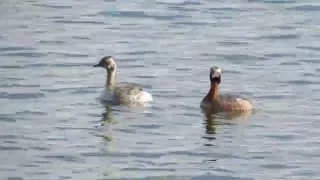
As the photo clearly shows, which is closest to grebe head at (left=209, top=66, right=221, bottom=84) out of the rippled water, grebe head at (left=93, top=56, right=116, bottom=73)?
the rippled water

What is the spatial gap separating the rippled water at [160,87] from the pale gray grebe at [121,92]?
20cm

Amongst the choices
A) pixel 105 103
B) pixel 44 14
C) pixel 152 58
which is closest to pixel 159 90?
pixel 105 103

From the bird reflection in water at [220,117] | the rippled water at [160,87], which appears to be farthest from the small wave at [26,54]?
the bird reflection in water at [220,117]

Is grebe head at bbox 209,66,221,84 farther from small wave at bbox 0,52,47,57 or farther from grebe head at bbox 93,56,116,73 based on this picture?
small wave at bbox 0,52,47,57

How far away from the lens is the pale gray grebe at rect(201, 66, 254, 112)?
59.7 feet

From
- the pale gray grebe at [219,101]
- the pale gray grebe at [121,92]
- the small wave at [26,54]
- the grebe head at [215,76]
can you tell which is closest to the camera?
the pale gray grebe at [219,101]

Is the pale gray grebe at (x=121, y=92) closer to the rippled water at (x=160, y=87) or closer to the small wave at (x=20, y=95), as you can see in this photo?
the rippled water at (x=160, y=87)

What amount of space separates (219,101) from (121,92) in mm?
1396

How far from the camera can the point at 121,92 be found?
19000 mm

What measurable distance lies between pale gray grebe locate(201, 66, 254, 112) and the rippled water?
224 mm

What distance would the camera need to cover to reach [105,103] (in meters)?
18.7

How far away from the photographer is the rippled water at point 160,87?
14859 mm

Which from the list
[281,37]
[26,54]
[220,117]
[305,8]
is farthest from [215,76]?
[305,8]

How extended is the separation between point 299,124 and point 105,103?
2.90 meters
